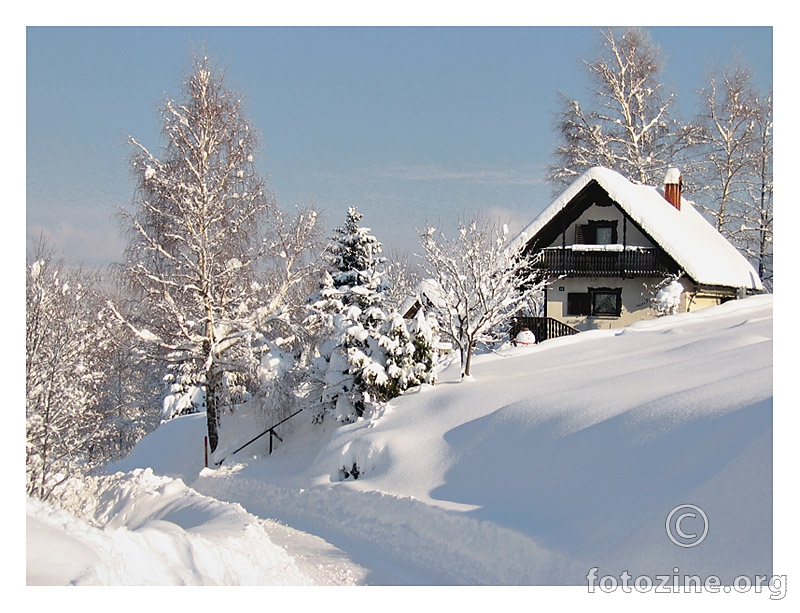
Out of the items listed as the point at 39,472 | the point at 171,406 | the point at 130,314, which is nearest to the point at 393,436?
the point at 39,472

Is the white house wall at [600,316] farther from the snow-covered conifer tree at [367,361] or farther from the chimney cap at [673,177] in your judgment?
the snow-covered conifer tree at [367,361]

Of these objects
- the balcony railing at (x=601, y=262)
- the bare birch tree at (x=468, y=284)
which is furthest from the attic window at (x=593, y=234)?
the bare birch tree at (x=468, y=284)

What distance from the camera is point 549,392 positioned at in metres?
12.0

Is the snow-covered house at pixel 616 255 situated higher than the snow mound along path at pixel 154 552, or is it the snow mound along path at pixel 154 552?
the snow-covered house at pixel 616 255

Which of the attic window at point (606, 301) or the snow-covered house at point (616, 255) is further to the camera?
the attic window at point (606, 301)

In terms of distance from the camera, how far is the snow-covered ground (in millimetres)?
6773

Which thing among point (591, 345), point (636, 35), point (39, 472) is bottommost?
point (39, 472)

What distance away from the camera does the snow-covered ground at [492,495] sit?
6773mm

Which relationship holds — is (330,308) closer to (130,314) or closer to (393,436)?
(130,314)

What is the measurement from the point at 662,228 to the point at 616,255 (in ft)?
5.55

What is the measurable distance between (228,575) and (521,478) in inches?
168

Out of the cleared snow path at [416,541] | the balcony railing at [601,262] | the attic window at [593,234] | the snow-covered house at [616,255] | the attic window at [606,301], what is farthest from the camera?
the attic window at [593,234]

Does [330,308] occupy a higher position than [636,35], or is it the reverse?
[636,35]

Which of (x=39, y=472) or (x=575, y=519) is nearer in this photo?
(x=575, y=519)
